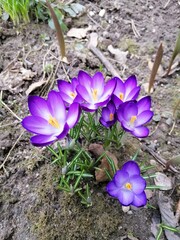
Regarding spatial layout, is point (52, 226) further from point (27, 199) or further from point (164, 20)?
point (164, 20)

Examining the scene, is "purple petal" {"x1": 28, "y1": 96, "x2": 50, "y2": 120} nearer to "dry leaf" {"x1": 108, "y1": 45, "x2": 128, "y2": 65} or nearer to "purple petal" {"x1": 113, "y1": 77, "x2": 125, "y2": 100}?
"purple petal" {"x1": 113, "y1": 77, "x2": 125, "y2": 100}

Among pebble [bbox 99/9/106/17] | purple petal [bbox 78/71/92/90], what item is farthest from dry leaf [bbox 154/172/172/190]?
pebble [bbox 99/9/106/17]

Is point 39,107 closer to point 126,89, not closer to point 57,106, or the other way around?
point 57,106

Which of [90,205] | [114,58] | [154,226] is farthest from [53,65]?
[154,226]

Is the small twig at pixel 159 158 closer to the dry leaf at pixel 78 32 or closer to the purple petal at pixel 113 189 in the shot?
the purple petal at pixel 113 189

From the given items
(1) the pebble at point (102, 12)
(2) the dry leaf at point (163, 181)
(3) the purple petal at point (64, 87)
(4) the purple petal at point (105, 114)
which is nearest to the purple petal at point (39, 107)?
(3) the purple petal at point (64, 87)
